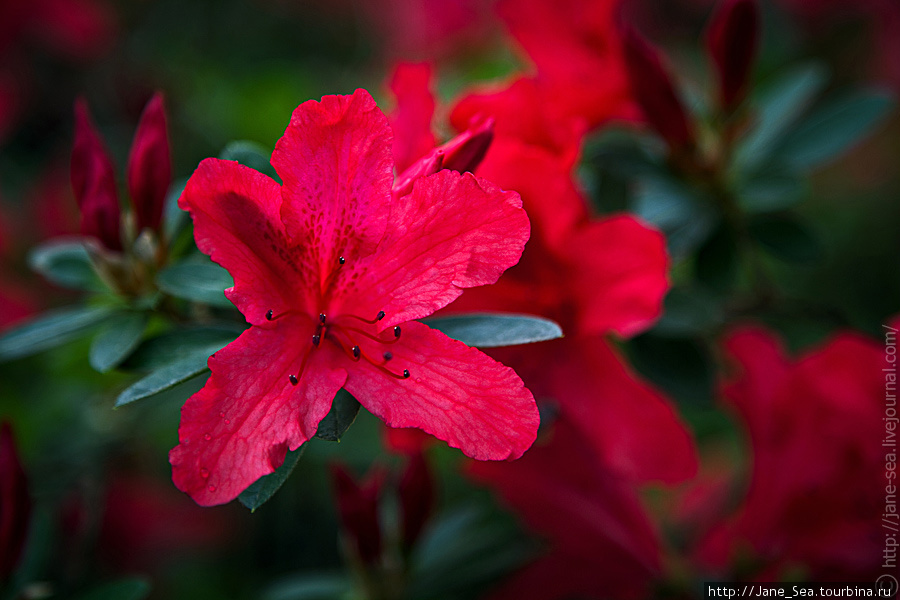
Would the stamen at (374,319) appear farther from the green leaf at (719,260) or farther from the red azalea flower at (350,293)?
the green leaf at (719,260)

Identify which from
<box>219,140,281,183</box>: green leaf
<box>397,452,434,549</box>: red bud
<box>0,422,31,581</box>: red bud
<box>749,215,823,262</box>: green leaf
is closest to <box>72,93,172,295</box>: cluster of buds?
<box>219,140,281,183</box>: green leaf

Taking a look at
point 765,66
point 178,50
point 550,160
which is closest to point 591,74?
point 550,160

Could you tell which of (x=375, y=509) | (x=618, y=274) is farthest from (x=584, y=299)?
(x=375, y=509)

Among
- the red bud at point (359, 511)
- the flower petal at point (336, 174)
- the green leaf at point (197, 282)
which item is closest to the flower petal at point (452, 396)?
the flower petal at point (336, 174)

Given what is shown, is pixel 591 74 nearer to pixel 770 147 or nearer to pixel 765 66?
pixel 770 147

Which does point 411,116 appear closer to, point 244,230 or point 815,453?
point 244,230

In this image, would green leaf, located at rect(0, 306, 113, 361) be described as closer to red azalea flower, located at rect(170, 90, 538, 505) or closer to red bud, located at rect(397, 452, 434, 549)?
red azalea flower, located at rect(170, 90, 538, 505)
